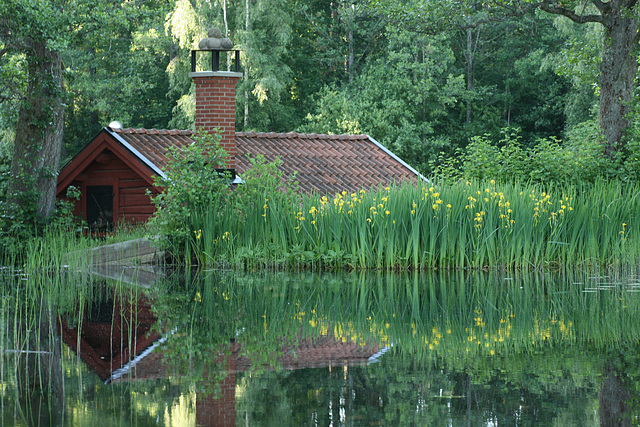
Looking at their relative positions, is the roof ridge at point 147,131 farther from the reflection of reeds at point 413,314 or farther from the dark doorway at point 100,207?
the reflection of reeds at point 413,314

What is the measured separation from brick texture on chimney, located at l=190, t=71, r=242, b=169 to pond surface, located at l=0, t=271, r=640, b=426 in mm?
6789

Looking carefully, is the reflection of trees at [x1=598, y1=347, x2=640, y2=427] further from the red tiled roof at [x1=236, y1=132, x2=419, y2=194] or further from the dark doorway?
the dark doorway

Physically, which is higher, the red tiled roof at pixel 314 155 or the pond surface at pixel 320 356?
the red tiled roof at pixel 314 155

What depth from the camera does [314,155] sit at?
19.8m

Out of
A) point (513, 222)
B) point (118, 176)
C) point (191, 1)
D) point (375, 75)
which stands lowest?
point (513, 222)

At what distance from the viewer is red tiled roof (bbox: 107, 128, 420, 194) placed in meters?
17.7

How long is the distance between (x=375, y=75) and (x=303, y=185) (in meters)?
15.2

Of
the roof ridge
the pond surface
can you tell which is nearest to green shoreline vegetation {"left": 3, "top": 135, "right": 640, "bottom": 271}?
the pond surface

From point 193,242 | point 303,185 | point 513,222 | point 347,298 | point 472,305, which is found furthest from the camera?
point 303,185

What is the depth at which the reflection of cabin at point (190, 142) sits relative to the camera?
1543 cm

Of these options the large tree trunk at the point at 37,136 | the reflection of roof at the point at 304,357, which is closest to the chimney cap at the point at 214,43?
the large tree trunk at the point at 37,136

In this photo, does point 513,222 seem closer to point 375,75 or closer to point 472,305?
point 472,305

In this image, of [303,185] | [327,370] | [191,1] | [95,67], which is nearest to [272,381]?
[327,370]

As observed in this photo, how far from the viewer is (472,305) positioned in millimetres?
7594
